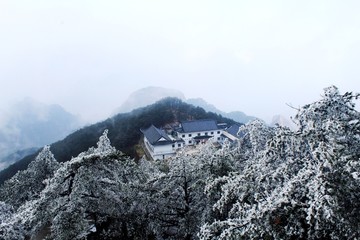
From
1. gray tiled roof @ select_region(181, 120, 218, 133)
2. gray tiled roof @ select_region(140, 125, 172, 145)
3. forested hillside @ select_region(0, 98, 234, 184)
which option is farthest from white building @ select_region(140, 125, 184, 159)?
gray tiled roof @ select_region(181, 120, 218, 133)

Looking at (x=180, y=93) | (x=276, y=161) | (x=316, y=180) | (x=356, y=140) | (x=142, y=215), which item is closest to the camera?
(x=316, y=180)

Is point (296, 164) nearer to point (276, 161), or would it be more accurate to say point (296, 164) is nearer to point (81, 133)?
point (276, 161)

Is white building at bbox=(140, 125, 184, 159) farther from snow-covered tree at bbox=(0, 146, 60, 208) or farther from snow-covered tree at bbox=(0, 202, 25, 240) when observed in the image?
snow-covered tree at bbox=(0, 202, 25, 240)

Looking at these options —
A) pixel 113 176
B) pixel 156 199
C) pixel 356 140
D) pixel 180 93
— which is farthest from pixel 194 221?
pixel 180 93

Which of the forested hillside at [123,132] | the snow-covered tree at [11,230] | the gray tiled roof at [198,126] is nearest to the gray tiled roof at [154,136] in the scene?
the forested hillside at [123,132]

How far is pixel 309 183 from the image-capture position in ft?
21.5

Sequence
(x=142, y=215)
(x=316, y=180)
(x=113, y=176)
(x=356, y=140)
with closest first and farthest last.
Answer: (x=316, y=180), (x=356, y=140), (x=113, y=176), (x=142, y=215)

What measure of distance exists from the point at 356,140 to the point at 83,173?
8.69 metres


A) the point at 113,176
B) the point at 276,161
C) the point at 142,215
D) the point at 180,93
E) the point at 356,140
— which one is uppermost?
the point at 356,140

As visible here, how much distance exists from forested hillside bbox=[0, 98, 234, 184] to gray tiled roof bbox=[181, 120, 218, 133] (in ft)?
22.2

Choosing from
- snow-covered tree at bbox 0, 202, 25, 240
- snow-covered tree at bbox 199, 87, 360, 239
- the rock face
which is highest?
snow-covered tree at bbox 199, 87, 360, 239

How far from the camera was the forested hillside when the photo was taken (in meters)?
58.1

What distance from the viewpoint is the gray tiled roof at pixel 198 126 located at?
57.5 meters

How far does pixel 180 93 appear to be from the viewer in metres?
141
